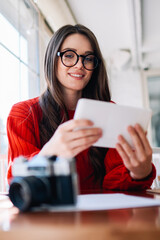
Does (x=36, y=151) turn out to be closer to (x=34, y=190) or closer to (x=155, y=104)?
(x=34, y=190)

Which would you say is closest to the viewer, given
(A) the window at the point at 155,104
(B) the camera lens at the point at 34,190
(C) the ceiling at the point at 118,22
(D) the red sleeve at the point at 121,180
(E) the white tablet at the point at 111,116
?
(B) the camera lens at the point at 34,190

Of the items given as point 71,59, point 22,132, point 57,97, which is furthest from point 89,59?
point 22,132

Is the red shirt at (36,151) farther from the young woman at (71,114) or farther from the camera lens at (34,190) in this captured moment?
the camera lens at (34,190)

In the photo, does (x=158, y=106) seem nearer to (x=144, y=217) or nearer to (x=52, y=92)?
(x=52, y=92)

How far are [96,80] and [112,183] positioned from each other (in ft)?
2.24

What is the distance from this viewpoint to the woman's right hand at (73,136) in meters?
0.71

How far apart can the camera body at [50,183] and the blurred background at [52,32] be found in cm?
108

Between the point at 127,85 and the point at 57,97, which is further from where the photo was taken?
the point at 127,85

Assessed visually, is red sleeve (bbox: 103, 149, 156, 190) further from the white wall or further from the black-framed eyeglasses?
the white wall

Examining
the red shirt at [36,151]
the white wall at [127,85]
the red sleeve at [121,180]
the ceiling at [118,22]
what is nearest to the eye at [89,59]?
the red shirt at [36,151]

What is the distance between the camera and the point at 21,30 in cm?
287

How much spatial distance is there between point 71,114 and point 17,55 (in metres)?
1.56

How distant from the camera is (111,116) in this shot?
28.6 inches

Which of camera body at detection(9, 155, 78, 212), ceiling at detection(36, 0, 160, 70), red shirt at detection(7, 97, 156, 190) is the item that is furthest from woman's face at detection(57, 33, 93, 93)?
ceiling at detection(36, 0, 160, 70)
